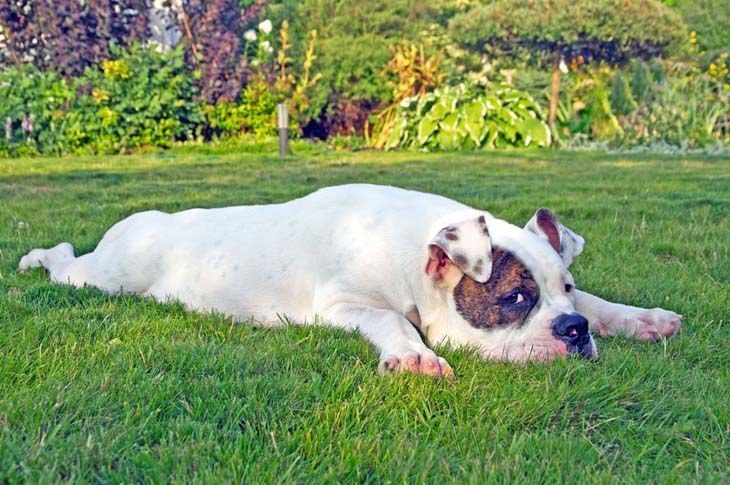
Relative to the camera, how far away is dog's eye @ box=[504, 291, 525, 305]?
9.11 feet

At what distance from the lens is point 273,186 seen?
7.73 metres

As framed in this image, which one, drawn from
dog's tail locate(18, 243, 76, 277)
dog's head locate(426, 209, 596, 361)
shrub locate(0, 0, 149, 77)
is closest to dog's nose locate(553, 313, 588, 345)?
dog's head locate(426, 209, 596, 361)

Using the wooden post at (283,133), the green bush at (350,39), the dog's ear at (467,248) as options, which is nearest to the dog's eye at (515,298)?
the dog's ear at (467,248)

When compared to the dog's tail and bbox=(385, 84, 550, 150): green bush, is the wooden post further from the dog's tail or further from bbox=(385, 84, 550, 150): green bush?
the dog's tail

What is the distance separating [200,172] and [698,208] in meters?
5.51

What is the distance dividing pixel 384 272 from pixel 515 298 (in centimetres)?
60

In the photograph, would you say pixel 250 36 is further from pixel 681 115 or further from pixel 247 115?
pixel 681 115

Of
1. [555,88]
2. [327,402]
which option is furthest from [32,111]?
[327,402]

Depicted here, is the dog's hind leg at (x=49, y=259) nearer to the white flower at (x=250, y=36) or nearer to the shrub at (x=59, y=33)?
the shrub at (x=59, y=33)

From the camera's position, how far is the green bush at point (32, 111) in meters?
12.9

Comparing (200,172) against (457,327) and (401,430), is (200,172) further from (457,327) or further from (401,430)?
(401,430)

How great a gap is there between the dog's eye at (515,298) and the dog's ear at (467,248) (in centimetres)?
10

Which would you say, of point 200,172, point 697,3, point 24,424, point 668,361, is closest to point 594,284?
point 668,361

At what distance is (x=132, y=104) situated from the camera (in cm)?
1346
